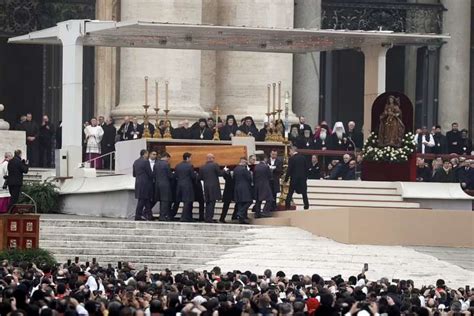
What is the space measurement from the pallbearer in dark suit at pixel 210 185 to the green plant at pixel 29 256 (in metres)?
5.23

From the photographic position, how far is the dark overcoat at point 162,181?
4162 cm

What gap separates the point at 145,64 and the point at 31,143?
329 centimetres

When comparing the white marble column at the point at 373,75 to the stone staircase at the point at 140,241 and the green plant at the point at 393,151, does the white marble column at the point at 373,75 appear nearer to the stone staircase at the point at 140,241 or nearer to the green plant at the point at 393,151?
the green plant at the point at 393,151

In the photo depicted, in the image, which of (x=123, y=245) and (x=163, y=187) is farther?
(x=163, y=187)

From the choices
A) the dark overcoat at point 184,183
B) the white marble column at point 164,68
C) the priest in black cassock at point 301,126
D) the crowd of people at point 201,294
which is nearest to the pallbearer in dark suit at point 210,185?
the dark overcoat at point 184,183

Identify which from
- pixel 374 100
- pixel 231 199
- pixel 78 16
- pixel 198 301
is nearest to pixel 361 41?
pixel 374 100

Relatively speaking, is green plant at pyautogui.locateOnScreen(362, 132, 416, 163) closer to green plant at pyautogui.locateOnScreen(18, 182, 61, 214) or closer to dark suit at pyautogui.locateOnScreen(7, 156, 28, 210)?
green plant at pyautogui.locateOnScreen(18, 182, 61, 214)

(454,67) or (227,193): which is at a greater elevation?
(454,67)

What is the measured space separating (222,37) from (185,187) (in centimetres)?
420

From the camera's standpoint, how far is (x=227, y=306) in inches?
949

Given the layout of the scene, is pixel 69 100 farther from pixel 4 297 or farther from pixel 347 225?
pixel 4 297

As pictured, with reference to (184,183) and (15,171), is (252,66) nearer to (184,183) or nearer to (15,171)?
(184,183)

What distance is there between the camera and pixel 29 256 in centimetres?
3666

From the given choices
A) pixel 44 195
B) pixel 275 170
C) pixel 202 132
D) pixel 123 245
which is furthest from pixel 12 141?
pixel 123 245
